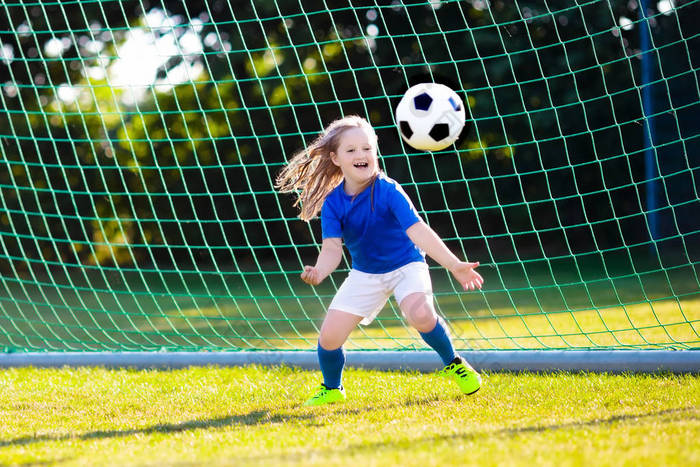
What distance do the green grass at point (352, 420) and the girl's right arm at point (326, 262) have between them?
50 cm

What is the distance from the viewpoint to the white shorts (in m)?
3.29

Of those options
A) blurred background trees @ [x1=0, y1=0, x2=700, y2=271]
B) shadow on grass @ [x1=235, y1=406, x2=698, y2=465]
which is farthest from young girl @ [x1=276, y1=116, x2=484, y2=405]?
blurred background trees @ [x1=0, y1=0, x2=700, y2=271]

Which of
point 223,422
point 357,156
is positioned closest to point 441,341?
point 357,156

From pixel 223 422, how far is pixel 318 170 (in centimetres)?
109

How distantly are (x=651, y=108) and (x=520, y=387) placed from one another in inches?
279

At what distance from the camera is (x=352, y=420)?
291 centimetres

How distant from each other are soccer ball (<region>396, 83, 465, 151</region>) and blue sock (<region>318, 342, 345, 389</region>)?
979 millimetres

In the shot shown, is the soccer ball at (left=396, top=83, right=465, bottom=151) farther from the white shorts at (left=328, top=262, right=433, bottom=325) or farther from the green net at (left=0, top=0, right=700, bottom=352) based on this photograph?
the green net at (left=0, top=0, right=700, bottom=352)

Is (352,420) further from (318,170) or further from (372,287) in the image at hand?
(318,170)

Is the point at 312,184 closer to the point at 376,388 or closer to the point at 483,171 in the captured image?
the point at 376,388

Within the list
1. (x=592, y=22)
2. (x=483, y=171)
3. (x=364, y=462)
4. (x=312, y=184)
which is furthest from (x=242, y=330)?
(x=592, y=22)

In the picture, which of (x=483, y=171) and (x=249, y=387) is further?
(x=483, y=171)

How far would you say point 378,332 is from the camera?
213 inches

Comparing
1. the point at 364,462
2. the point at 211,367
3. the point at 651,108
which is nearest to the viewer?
the point at 364,462
